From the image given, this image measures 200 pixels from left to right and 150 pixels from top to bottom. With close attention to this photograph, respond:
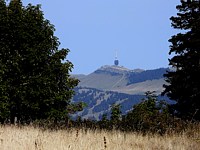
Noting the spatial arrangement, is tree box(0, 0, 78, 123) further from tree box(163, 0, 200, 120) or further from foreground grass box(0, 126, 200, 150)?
foreground grass box(0, 126, 200, 150)

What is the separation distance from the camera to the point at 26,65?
23.6 metres

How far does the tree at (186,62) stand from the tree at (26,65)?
8483 mm

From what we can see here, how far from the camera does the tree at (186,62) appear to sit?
23.5 meters

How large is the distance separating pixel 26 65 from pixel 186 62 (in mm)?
10890

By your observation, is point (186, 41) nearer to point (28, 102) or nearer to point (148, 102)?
point (28, 102)

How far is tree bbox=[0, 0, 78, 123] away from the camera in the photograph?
2277cm

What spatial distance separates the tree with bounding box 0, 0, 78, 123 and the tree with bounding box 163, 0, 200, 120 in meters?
8.48

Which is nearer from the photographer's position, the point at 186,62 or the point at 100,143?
the point at 100,143

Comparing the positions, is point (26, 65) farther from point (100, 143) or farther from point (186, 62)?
point (100, 143)

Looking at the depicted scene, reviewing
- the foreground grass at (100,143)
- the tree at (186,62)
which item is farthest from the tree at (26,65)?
the foreground grass at (100,143)

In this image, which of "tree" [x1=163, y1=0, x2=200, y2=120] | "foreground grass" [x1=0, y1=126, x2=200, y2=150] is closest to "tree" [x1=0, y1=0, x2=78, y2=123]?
"tree" [x1=163, y1=0, x2=200, y2=120]

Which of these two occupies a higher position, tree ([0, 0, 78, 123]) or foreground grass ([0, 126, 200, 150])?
tree ([0, 0, 78, 123])

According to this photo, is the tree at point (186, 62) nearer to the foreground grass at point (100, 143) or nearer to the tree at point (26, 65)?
the tree at point (26, 65)

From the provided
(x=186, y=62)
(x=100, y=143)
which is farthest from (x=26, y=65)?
(x=100, y=143)
